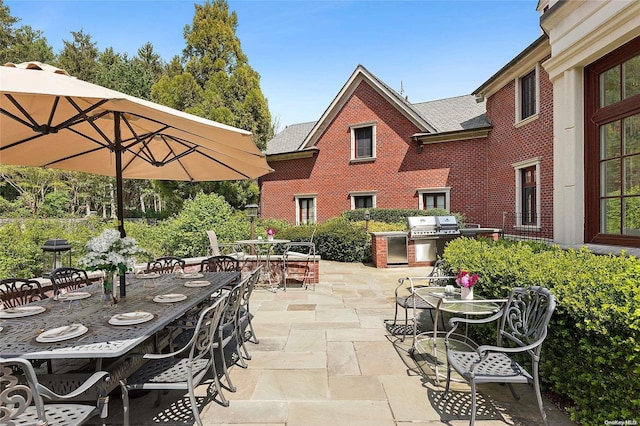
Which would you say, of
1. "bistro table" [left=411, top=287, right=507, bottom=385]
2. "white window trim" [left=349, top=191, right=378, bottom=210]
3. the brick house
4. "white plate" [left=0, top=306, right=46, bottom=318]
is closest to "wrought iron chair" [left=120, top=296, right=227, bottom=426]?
"white plate" [left=0, top=306, right=46, bottom=318]

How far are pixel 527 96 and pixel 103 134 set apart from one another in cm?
1134

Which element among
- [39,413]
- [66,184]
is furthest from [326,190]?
[66,184]

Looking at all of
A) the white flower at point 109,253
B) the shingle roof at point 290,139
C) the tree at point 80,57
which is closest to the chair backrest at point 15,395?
the white flower at point 109,253

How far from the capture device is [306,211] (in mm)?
16859

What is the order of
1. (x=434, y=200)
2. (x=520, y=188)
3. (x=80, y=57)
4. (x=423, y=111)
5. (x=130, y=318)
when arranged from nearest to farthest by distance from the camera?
1. (x=130, y=318)
2. (x=520, y=188)
3. (x=434, y=200)
4. (x=423, y=111)
5. (x=80, y=57)

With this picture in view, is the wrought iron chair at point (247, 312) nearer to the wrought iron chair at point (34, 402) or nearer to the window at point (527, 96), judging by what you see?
the wrought iron chair at point (34, 402)

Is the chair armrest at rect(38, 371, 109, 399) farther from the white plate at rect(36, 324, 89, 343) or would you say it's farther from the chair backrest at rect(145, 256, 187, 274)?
the chair backrest at rect(145, 256, 187, 274)

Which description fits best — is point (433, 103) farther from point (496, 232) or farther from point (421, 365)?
point (421, 365)

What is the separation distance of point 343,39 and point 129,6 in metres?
6.37

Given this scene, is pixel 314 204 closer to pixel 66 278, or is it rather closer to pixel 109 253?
pixel 66 278

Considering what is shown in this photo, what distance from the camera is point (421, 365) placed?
362 cm

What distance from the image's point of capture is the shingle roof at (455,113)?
1357 cm

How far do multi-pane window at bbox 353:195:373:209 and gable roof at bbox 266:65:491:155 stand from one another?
11.1 feet

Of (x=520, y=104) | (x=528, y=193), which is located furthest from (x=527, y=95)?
(x=528, y=193)
